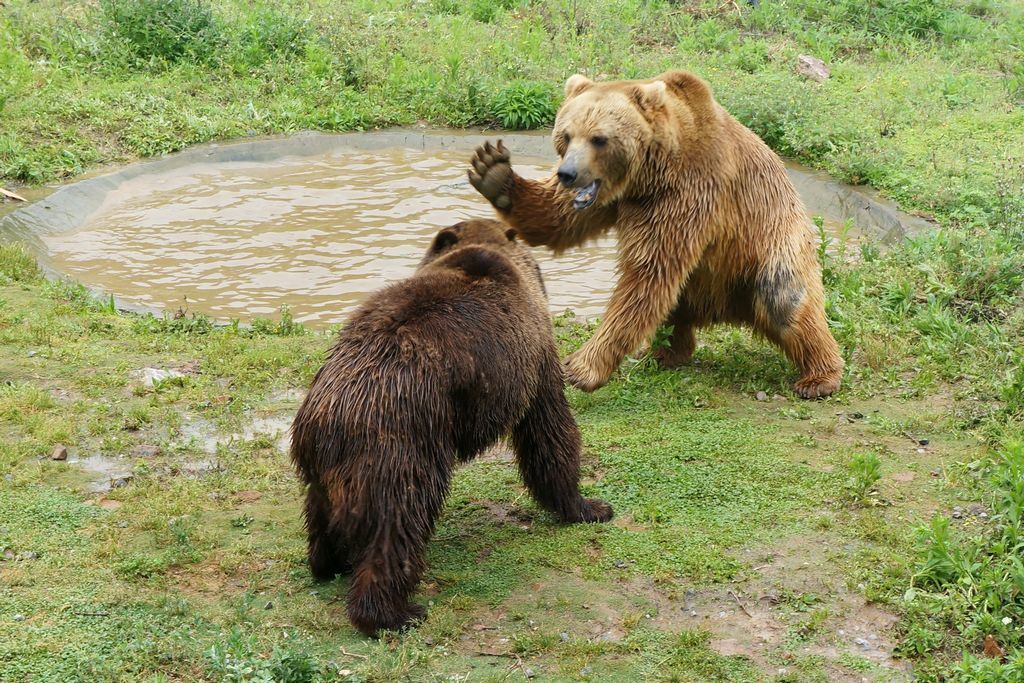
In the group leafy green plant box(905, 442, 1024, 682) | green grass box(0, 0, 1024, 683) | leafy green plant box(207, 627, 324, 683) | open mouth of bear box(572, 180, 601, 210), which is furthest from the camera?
open mouth of bear box(572, 180, 601, 210)

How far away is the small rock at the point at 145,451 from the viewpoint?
21.0ft

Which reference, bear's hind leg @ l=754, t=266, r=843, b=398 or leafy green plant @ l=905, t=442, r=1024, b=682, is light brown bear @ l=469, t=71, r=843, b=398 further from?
leafy green plant @ l=905, t=442, r=1024, b=682

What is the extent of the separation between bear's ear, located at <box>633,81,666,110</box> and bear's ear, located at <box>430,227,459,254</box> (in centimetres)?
169

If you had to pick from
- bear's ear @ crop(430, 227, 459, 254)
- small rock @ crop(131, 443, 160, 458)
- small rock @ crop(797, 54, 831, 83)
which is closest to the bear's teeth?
bear's ear @ crop(430, 227, 459, 254)

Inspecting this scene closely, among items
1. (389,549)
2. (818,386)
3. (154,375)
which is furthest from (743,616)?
(154,375)

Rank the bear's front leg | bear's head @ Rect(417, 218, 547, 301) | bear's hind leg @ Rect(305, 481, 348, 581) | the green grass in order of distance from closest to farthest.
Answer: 1. the green grass
2. bear's hind leg @ Rect(305, 481, 348, 581)
3. bear's head @ Rect(417, 218, 547, 301)
4. the bear's front leg

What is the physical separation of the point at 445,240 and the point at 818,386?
111 inches

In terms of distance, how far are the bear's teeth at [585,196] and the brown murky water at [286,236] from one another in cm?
246

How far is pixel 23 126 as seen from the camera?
12.0 meters

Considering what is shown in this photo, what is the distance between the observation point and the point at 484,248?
18.0ft

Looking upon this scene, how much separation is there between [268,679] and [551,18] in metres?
14.0

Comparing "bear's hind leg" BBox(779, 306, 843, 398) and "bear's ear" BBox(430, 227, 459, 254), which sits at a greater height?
"bear's ear" BBox(430, 227, 459, 254)

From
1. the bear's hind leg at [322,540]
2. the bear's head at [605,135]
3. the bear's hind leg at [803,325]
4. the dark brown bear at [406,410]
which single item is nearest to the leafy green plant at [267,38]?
the bear's head at [605,135]

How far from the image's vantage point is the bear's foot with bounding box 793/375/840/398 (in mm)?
7207
